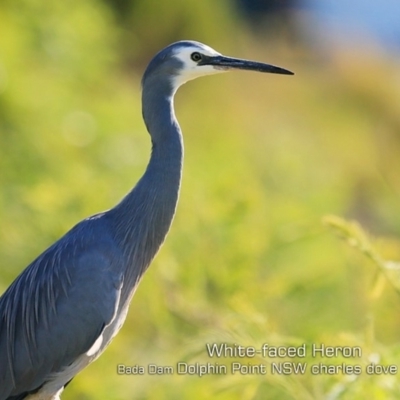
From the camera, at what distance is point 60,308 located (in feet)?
12.1

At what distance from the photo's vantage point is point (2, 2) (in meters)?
11.0

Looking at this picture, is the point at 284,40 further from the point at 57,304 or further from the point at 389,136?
the point at 57,304

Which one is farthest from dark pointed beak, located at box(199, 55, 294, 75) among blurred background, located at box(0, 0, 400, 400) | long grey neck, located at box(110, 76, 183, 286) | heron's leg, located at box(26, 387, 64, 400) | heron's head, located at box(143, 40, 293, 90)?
heron's leg, located at box(26, 387, 64, 400)

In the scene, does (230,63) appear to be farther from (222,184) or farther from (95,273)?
(222,184)

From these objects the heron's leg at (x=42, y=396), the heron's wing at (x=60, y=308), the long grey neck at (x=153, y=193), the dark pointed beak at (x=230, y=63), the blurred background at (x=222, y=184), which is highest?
the dark pointed beak at (x=230, y=63)

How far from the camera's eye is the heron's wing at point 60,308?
11.8 ft

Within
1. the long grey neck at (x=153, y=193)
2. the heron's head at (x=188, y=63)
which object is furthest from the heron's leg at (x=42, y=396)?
the heron's head at (x=188, y=63)

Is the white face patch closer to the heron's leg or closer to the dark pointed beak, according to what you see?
the dark pointed beak

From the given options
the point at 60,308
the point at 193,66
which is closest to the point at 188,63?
the point at 193,66

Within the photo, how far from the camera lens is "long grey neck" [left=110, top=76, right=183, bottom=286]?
3.63m

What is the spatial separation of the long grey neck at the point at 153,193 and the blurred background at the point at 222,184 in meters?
0.55

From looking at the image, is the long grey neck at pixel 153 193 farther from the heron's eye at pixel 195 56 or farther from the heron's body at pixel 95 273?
the heron's eye at pixel 195 56

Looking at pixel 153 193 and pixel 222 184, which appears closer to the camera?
pixel 153 193

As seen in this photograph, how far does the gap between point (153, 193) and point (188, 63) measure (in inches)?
20.0
